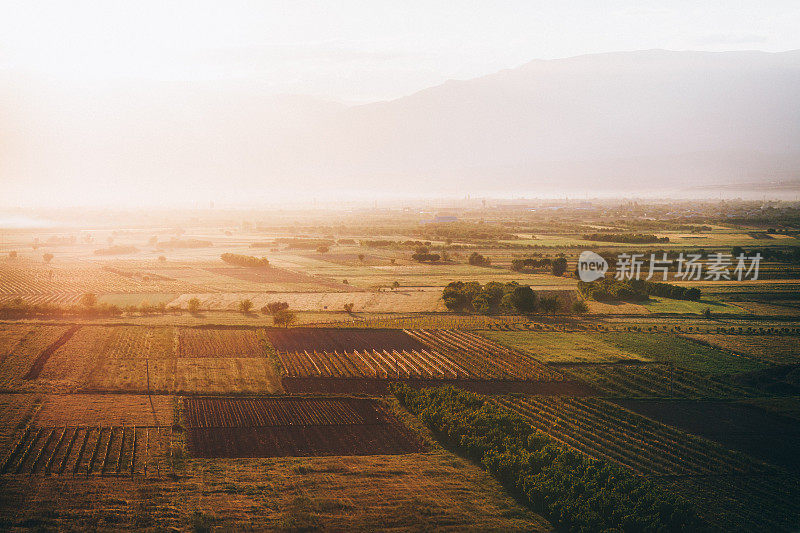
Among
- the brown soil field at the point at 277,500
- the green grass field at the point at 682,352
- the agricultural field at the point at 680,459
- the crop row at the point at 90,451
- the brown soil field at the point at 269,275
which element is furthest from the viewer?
the brown soil field at the point at 269,275

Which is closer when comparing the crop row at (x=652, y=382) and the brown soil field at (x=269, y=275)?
the crop row at (x=652, y=382)

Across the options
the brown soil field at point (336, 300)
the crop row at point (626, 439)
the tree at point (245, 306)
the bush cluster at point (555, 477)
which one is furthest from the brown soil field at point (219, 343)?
the crop row at point (626, 439)

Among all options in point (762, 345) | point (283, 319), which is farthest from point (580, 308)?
point (283, 319)

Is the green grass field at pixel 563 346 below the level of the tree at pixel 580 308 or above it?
below

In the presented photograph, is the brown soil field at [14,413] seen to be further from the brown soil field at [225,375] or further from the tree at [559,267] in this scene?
the tree at [559,267]

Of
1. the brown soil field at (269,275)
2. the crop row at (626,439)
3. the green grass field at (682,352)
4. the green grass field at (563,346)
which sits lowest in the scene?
the crop row at (626,439)

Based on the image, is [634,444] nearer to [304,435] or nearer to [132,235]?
[304,435]

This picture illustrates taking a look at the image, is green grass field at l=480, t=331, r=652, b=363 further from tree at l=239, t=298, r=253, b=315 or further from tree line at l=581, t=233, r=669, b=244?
tree line at l=581, t=233, r=669, b=244

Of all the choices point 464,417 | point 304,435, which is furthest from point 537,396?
point 304,435
